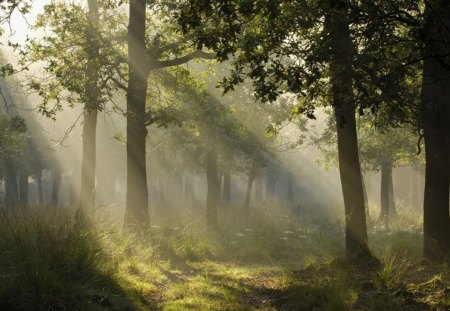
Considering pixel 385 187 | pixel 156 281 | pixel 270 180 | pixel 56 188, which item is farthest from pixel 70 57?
pixel 270 180

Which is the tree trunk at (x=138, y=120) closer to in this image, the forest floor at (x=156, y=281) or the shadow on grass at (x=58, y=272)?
the forest floor at (x=156, y=281)

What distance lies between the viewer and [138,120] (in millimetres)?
13961

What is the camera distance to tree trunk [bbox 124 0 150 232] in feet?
46.2

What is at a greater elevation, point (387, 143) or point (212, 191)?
point (387, 143)

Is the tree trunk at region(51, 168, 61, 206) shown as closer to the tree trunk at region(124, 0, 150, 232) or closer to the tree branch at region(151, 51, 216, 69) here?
the tree trunk at region(124, 0, 150, 232)

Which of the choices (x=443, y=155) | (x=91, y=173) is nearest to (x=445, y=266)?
(x=443, y=155)

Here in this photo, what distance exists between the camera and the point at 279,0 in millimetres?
7730

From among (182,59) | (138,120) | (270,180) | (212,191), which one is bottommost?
(212,191)

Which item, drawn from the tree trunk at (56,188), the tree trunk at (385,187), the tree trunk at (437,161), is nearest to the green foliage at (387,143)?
the tree trunk at (385,187)

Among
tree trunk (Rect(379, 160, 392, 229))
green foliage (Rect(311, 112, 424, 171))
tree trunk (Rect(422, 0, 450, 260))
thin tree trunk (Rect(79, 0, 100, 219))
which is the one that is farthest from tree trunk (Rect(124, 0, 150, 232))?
tree trunk (Rect(379, 160, 392, 229))

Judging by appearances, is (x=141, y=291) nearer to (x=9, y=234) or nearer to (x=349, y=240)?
(x=9, y=234)

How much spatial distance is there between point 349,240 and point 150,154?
3110 centimetres

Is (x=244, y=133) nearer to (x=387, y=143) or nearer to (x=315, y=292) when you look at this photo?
(x=387, y=143)

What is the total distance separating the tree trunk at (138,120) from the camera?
14.1 meters
